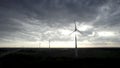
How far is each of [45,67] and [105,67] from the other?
53.8ft

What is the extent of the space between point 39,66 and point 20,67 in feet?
16.8

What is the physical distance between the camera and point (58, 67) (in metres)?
39.7

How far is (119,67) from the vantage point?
40.3m

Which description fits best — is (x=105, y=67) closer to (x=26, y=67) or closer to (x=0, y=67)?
(x=26, y=67)

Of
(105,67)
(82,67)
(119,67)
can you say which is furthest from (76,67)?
(119,67)

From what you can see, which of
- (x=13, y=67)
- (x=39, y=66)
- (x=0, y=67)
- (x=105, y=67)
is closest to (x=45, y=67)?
(x=39, y=66)

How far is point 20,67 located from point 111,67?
81.0 feet

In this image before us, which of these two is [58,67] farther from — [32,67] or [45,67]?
[32,67]

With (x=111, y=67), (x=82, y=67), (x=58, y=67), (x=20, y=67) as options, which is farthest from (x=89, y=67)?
(x=20, y=67)

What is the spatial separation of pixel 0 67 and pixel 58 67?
608 inches

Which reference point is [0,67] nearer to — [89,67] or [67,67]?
[67,67]

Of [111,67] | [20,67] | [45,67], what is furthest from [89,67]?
[20,67]

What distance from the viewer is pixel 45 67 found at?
40.0 m

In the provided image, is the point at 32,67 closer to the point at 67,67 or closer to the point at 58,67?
the point at 58,67
